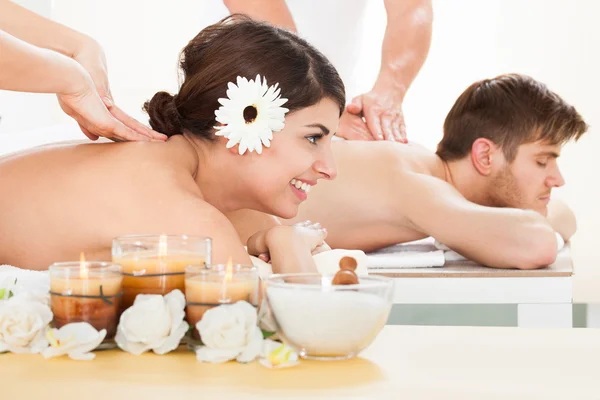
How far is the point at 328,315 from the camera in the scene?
914mm

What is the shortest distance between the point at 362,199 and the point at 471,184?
19.1 inches

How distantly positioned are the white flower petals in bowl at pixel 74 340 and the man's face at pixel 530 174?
6.58 ft

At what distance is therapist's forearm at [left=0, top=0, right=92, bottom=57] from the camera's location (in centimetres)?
187

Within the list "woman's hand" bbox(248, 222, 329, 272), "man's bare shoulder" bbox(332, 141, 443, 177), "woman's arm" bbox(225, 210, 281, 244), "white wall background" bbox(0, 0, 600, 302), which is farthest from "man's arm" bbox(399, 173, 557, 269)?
"white wall background" bbox(0, 0, 600, 302)

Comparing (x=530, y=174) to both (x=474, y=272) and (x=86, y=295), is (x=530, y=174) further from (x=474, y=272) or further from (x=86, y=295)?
(x=86, y=295)

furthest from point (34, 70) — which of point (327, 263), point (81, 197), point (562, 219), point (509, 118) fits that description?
point (562, 219)

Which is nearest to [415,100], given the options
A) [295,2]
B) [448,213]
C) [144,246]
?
[295,2]

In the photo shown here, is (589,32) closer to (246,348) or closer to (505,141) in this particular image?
(505,141)

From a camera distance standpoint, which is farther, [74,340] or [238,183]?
[238,183]

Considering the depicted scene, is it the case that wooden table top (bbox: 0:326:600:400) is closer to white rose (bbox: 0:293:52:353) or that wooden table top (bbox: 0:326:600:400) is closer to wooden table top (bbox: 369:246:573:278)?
white rose (bbox: 0:293:52:353)

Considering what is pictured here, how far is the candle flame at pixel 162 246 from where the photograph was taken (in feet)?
3.44

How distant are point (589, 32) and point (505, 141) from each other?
2.11 metres

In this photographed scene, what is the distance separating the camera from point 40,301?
1042 mm

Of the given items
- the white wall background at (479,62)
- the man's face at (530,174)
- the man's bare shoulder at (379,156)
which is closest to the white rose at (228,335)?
the man's bare shoulder at (379,156)
